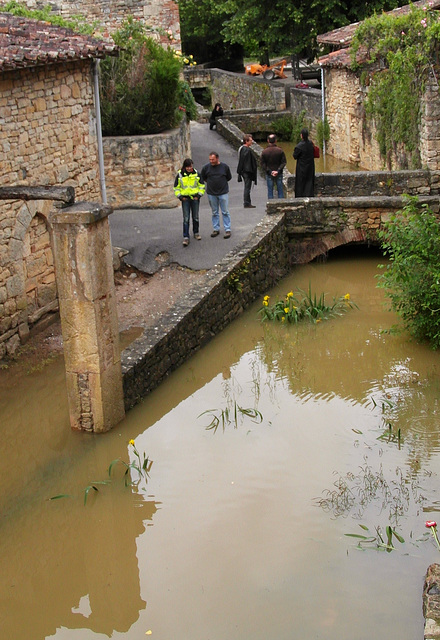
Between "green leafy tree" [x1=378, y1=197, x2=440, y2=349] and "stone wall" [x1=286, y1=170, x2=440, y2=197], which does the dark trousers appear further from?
"green leafy tree" [x1=378, y1=197, x2=440, y2=349]

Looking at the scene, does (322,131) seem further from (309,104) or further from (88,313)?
(88,313)

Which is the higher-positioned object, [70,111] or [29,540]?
[70,111]

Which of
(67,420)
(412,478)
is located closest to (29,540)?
(67,420)

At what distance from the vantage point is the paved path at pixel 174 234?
1423cm

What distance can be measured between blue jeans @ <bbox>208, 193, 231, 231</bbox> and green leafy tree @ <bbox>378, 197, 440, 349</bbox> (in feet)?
13.0

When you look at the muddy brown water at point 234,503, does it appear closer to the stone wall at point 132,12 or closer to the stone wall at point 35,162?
the stone wall at point 35,162

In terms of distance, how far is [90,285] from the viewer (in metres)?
8.55

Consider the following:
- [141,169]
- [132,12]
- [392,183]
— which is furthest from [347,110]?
[141,169]

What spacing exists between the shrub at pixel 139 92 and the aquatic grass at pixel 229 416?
9.11 m

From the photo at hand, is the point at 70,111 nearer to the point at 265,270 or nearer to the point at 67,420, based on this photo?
the point at 265,270

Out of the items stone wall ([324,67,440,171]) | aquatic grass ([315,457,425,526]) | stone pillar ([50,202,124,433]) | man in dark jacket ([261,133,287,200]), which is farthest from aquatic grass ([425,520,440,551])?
stone wall ([324,67,440,171])

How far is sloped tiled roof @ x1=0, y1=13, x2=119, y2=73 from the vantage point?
34.9 ft

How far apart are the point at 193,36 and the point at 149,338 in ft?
103

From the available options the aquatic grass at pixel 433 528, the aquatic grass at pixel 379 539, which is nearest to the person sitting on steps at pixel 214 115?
the aquatic grass at pixel 379 539
